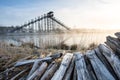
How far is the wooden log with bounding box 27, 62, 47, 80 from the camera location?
5.05 meters

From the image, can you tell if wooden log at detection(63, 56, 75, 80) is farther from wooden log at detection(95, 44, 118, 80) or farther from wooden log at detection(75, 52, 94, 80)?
wooden log at detection(95, 44, 118, 80)

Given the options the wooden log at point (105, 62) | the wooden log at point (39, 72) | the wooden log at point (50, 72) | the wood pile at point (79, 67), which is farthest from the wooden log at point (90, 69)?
the wooden log at point (39, 72)

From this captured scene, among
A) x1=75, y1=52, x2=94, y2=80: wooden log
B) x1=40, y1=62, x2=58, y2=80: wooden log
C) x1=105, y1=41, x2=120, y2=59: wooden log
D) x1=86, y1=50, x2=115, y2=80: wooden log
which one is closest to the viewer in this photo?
x1=86, y1=50, x2=115, y2=80: wooden log

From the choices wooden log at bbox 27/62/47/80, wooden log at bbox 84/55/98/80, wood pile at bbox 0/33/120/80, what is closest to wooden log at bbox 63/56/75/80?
wood pile at bbox 0/33/120/80

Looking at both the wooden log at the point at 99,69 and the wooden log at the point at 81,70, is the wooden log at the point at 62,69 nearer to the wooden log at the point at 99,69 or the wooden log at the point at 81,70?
the wooden log at the point at 81,70

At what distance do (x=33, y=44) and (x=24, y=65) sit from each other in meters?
6.11

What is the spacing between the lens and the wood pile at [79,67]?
4.62 meters

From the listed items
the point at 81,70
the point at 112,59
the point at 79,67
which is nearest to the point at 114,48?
the point at 112,59

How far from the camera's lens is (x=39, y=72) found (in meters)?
5.39


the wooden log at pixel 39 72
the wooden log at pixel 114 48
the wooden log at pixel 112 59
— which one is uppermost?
the wooden log at pixel 114 48

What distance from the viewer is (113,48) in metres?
5.71

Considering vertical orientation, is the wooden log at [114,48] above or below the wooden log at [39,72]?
above

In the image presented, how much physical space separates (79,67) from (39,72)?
2.82 feet

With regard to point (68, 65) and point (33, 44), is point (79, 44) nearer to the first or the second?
point (33, 44)
